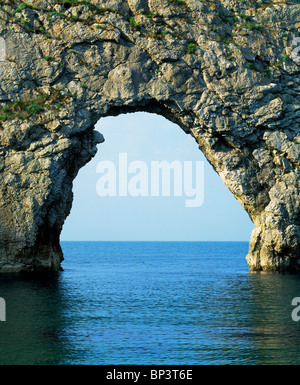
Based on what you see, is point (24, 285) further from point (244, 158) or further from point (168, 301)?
point (244, 158)

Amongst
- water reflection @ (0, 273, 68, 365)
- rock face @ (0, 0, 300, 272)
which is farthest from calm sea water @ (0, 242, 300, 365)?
rock face @ (0, 0, 300, 272)

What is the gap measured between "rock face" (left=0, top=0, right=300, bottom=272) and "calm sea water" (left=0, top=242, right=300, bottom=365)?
29.1 feet

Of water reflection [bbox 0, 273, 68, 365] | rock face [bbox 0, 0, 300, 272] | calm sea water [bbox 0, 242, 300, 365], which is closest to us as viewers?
calm sea water [bbox 0, 242, 300, 365]

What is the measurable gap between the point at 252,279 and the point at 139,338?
22.0 meters

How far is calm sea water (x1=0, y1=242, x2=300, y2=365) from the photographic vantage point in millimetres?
19250

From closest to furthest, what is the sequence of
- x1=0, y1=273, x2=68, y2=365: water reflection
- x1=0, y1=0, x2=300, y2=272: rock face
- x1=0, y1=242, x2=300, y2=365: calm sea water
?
1. x1=0, y1=242, x2=300, y2=365: calm sea water
2. x1=0, y1=273, x2=68, y2=365: water reflection
3. x1=0, y1=0, x2=300, y2=272: rock face

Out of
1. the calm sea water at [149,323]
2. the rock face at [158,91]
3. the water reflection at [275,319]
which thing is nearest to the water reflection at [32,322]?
the calm sea water at [149,323]

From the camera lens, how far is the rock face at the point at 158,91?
45125 millimetres

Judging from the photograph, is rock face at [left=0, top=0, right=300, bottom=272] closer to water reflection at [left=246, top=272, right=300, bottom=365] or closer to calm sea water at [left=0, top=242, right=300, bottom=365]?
calm sea water at [left=0, top=242, right=300, bottom=365]

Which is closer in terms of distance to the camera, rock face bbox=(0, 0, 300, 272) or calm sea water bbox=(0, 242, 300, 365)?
calm sea water bbox=(0, 242, 300, 365)

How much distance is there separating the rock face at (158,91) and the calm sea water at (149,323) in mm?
8874

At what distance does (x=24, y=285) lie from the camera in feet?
120

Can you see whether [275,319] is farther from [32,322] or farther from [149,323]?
[32,322]

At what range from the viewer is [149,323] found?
25578 millimetres
